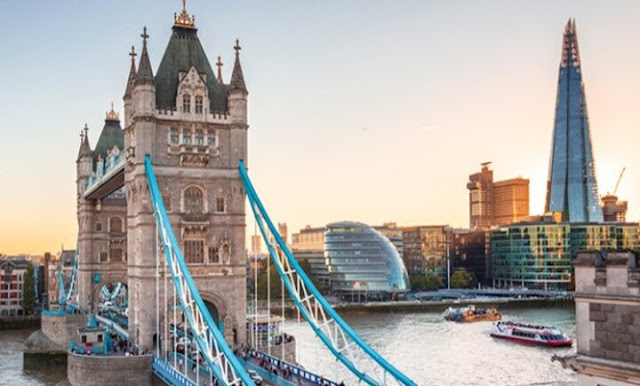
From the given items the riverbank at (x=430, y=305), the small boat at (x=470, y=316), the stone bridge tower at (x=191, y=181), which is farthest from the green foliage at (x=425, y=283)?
the stone bridge tower at (x=191, y=181)

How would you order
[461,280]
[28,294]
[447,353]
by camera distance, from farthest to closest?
[461,280] < [28,294] < [447,353]

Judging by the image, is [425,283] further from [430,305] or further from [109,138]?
[109,138]

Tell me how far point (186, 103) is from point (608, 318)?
32960 mm

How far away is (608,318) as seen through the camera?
38.6ft

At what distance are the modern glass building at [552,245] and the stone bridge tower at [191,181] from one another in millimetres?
114854

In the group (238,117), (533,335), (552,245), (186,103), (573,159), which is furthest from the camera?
(573,159)

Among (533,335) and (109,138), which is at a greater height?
(109,138)

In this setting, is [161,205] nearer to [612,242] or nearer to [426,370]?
[426,370]

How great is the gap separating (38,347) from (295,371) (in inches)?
1505

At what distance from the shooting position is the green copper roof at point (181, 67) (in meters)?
41.6

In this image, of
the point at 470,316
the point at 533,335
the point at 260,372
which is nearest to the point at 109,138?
the point at 260,372

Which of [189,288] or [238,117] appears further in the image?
[238,117]

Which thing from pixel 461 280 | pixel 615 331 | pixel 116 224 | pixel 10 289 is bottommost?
pixel 461 280

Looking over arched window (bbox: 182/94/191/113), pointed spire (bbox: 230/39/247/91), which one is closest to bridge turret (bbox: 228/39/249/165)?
pointed spire (bbox: 230/39/247/91)
